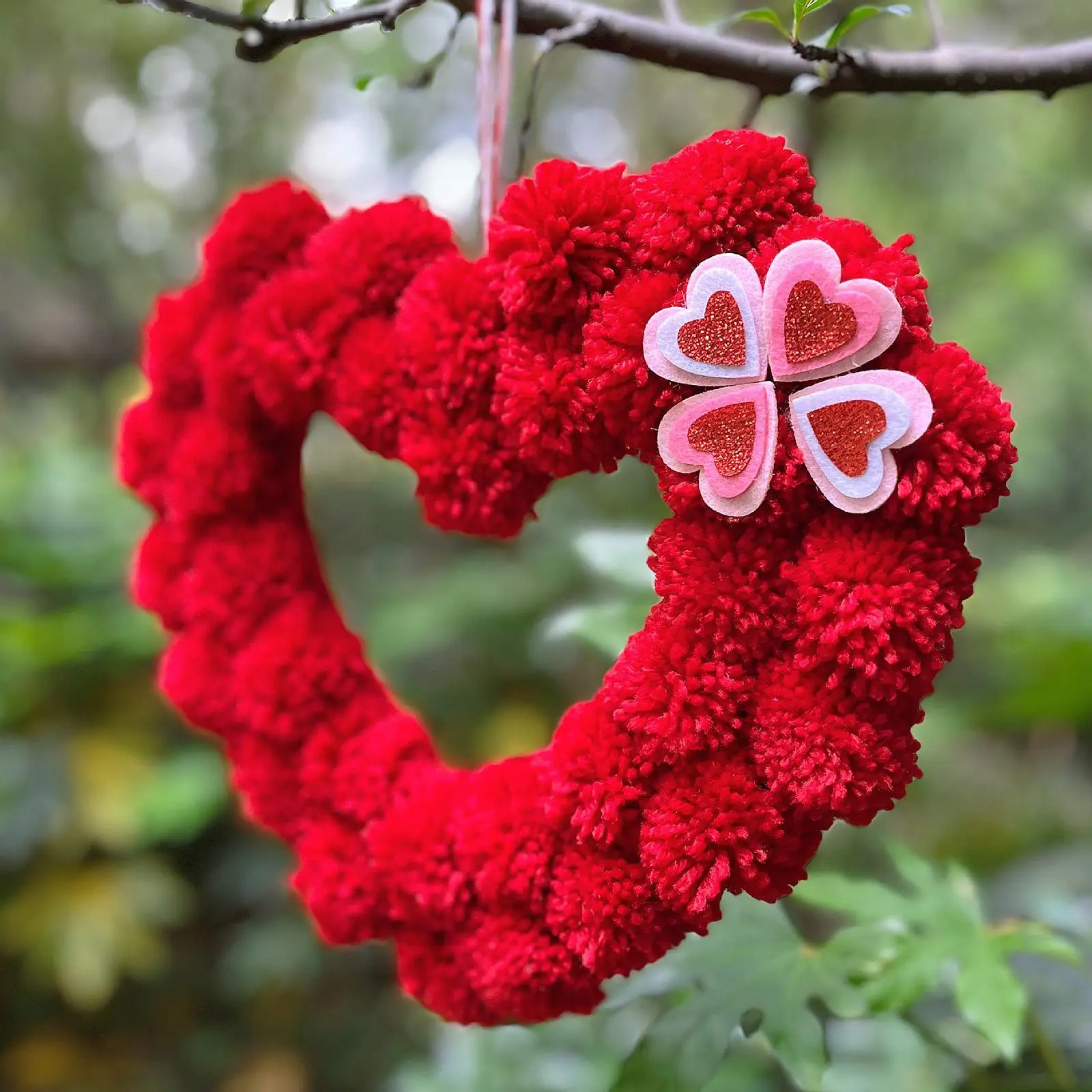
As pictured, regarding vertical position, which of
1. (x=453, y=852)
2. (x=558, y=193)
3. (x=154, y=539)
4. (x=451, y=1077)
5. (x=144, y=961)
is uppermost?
(x=558, y=193)

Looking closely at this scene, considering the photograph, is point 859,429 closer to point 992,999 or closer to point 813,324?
point 813,324

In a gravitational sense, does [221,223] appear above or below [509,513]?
above

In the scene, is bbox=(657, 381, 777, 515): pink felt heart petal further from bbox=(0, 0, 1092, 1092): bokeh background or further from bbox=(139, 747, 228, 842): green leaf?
bbox=(139, 747, 228, 842): green leaf

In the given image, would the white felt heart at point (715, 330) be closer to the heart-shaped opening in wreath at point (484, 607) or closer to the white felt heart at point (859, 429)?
the white felt heart at point (859, 429)

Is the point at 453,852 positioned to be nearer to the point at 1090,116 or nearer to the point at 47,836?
the point at 47,836

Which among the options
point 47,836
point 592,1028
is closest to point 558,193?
point 592,1028

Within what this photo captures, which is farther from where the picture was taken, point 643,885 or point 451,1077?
point 451,1077

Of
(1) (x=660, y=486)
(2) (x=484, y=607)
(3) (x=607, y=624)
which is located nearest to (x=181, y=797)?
(2) (x=484, y=607)
